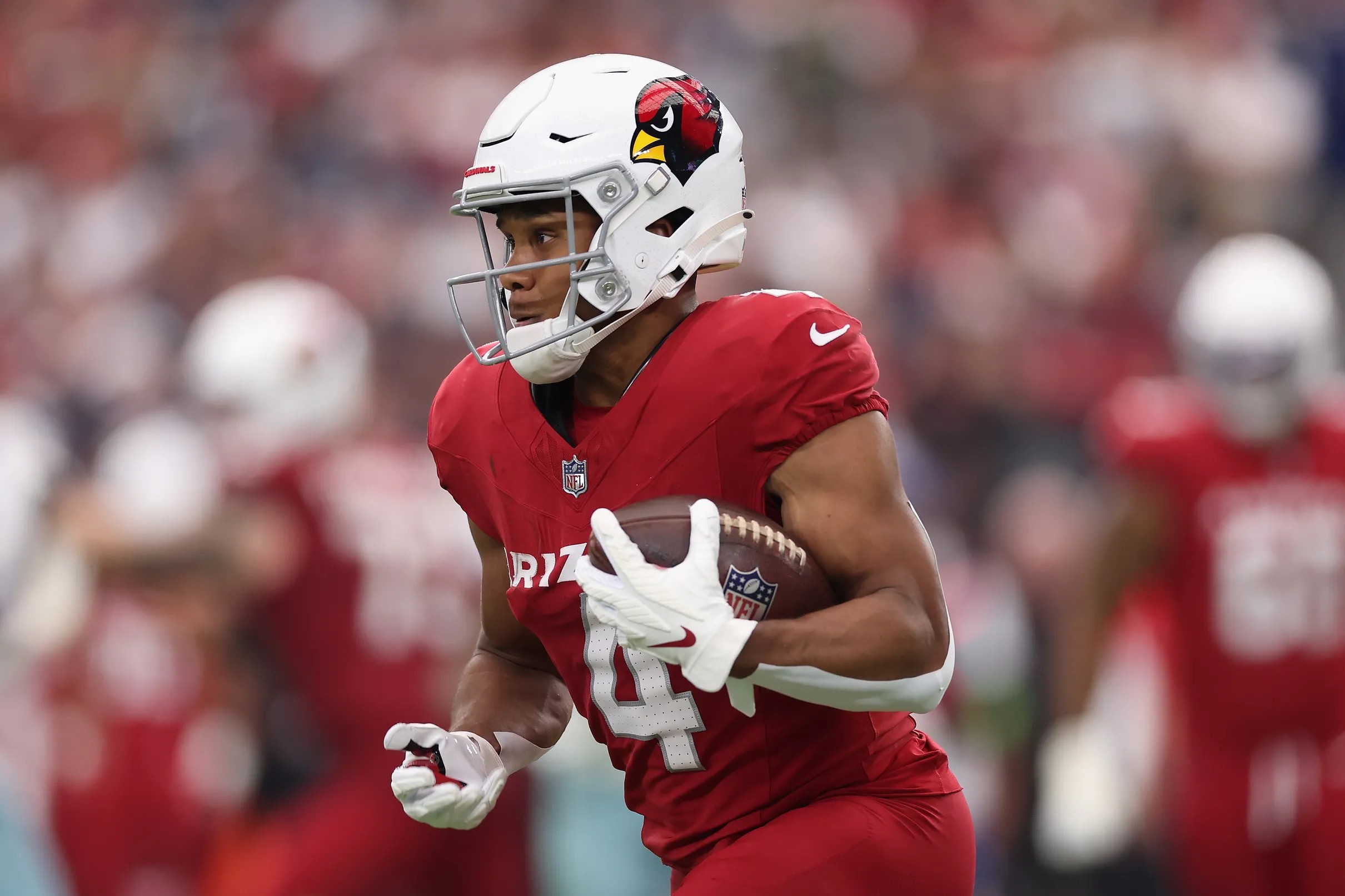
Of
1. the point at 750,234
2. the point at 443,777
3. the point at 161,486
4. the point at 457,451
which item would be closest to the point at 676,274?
the point at 457,451

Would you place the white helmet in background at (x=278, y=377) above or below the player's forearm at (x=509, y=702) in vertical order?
below

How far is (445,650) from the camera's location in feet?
17.4

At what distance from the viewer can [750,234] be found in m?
9.17

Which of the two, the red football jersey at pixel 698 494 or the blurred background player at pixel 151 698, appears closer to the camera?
the red football jersey at pixel 698 494

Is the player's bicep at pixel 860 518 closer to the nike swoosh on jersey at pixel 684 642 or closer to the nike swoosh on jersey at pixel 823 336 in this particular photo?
the nike swoosh on jersey at pixel 823 336

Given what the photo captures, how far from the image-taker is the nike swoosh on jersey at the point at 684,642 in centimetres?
221

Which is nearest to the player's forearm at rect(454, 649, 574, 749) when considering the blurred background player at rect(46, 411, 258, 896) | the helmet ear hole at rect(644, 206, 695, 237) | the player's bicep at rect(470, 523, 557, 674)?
the player's bicep at rect(470, 523, 557, 674)

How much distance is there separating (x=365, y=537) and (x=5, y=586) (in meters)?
1.74

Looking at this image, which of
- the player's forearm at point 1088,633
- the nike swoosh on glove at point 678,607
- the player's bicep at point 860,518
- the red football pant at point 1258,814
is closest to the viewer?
the nike swoosh on glove at point 678,607

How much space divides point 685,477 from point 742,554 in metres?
0.25

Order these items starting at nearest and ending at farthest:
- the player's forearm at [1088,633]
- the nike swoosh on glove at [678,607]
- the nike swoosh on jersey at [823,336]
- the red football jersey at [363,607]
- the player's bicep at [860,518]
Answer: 1. the nike swoosh on glove at [678,607]
2. the player's bicep at [860,518]
3. the nike swoosh on jersey at [823,336]
4. the player's forearm at [1088,633]
5. the red football jersey at [363,607]

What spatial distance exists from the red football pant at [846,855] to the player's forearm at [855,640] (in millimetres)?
280

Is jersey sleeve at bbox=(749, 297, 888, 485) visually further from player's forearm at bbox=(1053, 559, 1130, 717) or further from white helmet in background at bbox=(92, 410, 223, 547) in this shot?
white helmet in background at bbox=(92, 410, 223, 547)

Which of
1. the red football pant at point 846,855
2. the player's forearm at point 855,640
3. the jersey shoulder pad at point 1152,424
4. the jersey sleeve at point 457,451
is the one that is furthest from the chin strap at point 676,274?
the jersey shoulder pad at point 1152,424
